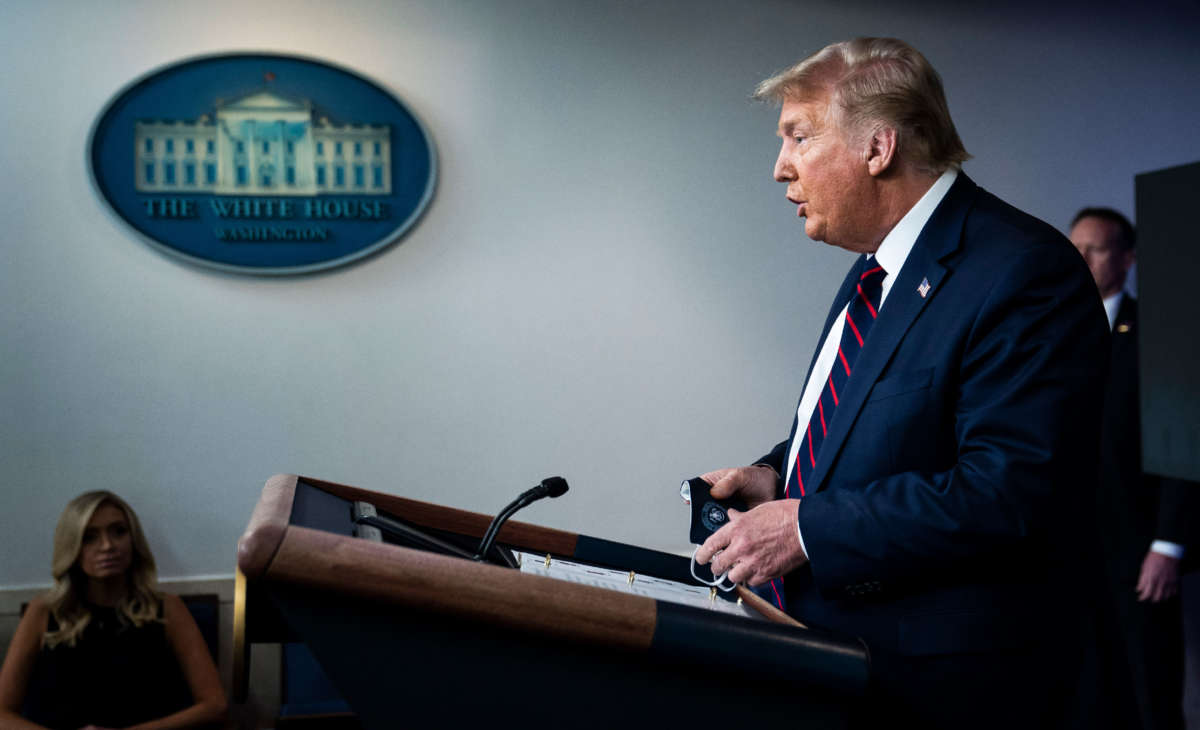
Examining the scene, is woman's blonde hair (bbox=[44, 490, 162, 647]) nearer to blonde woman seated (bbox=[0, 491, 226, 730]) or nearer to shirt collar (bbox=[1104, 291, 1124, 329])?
blonde woman seated (bbox=[0, 491, 226, 730])

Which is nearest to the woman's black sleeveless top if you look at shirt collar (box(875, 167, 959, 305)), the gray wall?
the gray wall

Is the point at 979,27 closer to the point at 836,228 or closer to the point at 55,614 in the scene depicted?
the point at 836,228

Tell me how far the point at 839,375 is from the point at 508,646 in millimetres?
706

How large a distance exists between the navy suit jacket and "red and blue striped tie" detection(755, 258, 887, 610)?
8 cm

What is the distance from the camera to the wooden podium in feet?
2.67

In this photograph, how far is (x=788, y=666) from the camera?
896mm

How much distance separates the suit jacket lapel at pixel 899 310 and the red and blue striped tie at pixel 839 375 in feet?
0.11

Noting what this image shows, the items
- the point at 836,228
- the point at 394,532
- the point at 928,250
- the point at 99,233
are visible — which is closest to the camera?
the point at 394,532

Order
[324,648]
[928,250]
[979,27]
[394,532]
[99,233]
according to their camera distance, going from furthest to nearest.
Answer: [979,27], [99,233], [928,250], [394,532], [324,648]

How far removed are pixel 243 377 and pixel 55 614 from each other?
2.73 feet

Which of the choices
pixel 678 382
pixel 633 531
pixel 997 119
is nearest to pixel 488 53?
pixel 678 382

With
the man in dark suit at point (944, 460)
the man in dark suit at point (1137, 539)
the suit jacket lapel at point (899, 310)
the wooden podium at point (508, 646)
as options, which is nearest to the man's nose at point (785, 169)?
the man in dark suit at point (944, 460)

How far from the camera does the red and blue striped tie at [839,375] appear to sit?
135 cm

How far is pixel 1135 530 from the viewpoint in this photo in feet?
10.3
